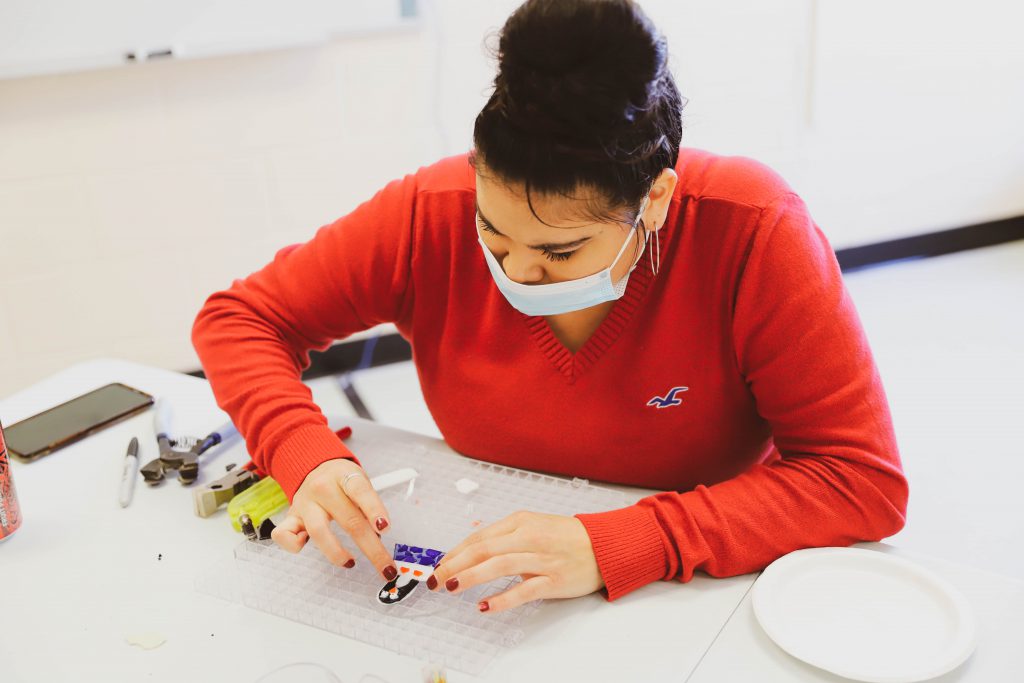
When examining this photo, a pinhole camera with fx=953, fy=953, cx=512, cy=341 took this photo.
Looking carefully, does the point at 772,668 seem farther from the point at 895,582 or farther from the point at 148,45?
the point at 148,45

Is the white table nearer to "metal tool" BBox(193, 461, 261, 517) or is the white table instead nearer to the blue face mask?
"metal tool" BBox(193, 461, 261, 517)

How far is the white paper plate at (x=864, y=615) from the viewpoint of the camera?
780mm

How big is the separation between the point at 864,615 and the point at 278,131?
1945mm

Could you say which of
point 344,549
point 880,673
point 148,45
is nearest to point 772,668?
point 880,673

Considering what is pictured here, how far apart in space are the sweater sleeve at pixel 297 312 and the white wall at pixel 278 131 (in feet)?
3.43

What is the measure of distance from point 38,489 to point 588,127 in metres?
0.77

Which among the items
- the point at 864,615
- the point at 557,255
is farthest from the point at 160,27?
the point at 864,615

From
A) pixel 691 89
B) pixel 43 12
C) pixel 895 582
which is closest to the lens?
pixel 895 582

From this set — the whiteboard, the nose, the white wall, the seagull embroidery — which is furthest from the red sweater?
the whiteboard

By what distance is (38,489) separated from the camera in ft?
3.67

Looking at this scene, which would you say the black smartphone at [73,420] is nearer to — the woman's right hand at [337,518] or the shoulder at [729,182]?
the woman's right hand at [337,518]

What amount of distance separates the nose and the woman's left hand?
25 cm

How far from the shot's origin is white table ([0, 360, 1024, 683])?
31.6 inches

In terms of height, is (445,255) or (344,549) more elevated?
(445,255)
